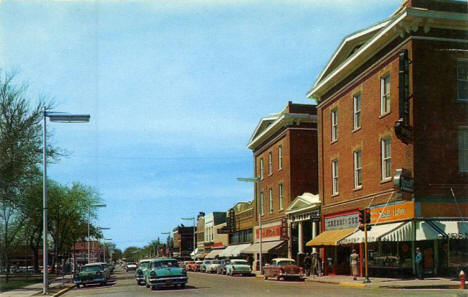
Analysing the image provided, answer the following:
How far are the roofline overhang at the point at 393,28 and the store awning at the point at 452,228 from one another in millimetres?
9967

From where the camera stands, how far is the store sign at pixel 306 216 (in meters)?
45.1

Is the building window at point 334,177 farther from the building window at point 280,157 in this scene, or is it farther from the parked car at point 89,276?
the parked car at point 89,276

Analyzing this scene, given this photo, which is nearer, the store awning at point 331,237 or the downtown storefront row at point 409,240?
the downtown storefront row at point 409,240

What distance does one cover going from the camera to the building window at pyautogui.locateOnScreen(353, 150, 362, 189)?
37.1 meters

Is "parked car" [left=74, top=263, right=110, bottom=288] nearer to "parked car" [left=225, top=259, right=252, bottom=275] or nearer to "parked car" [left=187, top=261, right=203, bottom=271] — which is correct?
"parked car" [left=225, top=259, right=252, bottom=275]

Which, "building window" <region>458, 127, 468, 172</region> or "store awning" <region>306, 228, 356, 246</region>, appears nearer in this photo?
"building window" <region>458, 127, 468, 172</region>

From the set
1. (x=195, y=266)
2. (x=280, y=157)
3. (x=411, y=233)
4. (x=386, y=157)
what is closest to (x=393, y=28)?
(x=386, y=157)

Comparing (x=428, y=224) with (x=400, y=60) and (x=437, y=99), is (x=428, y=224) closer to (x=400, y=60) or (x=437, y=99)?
(x=437, y=99)

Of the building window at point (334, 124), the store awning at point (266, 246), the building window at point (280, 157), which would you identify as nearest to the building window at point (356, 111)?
the building window at point (334, 124)

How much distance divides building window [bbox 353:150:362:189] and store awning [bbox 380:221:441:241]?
7791mm

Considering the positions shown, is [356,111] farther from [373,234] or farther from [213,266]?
[213,266]

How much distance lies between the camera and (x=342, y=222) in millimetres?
39531

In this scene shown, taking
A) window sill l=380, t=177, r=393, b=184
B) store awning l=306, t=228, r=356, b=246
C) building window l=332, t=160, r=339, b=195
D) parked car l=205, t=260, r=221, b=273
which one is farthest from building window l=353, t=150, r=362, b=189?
parked car l=205, t=260, r=221, b=273

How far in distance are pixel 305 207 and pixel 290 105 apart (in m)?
11.2
